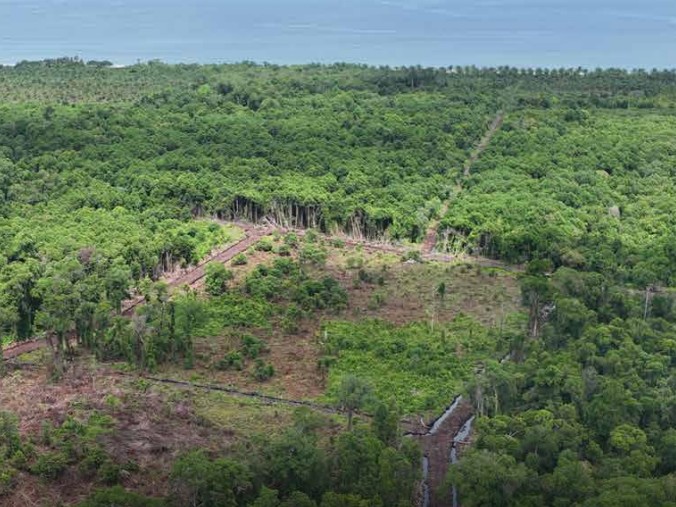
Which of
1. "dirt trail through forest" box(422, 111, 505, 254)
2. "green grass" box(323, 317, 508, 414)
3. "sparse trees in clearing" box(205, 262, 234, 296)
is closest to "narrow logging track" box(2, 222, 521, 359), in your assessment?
"dirt trail through forest" box(422, 111, 505, 254)

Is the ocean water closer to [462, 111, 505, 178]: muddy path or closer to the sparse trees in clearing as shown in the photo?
[462, 111, 505, 178]: muddy path

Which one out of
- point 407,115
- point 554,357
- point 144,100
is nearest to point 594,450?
point 554,357

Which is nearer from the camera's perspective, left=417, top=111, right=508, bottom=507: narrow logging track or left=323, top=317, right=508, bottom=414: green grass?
left=417, top=111, right=508, bottom=507: narrow logging track

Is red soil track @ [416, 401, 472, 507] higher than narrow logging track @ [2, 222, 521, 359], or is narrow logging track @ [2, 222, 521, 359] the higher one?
narrow logging track @ [2, 222, 521, 359]

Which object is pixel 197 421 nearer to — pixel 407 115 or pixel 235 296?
pixel 235 296

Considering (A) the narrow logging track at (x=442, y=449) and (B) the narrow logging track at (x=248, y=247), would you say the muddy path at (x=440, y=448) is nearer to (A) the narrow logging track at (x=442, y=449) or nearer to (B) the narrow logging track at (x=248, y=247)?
(A) the narrow logging track at (x=442, y=449)

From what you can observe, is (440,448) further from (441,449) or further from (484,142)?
(484,142)

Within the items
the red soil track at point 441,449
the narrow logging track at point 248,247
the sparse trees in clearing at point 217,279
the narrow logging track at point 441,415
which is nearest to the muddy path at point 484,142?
the narrow logging track at point 441,415

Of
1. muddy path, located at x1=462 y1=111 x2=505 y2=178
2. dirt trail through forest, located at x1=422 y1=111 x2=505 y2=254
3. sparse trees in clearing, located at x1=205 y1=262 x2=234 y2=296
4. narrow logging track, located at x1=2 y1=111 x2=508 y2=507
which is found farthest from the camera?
muddy path, located at x1=462 y1=111 x2=505 y2=178
